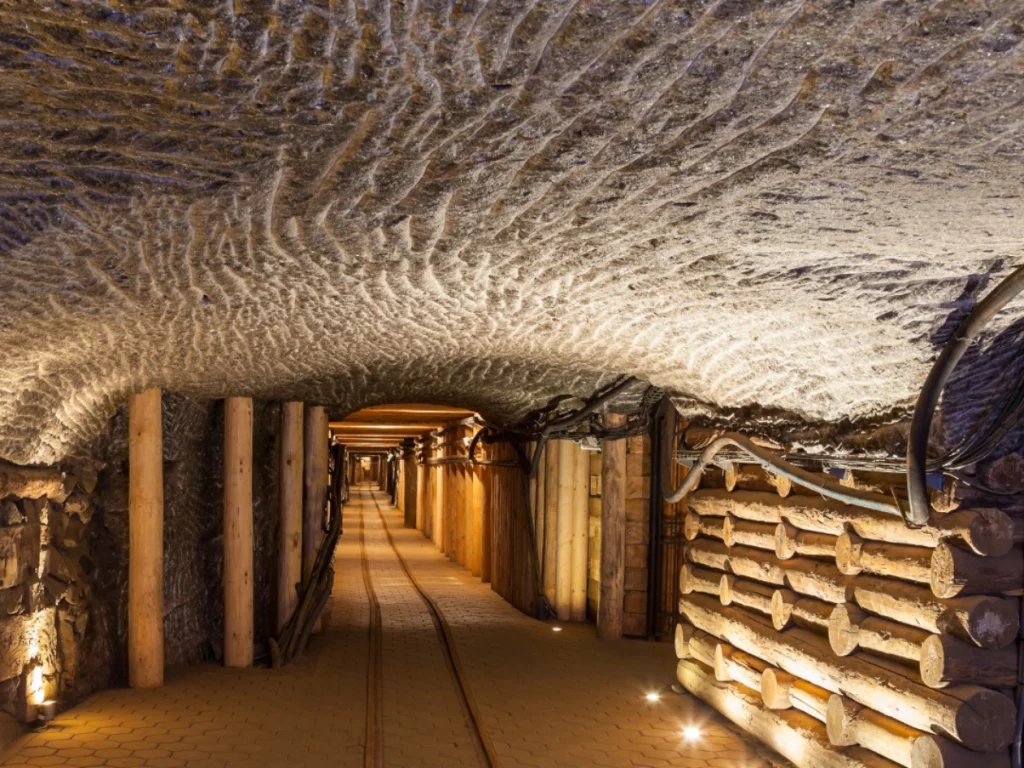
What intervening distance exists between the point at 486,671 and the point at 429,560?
9.56 metres

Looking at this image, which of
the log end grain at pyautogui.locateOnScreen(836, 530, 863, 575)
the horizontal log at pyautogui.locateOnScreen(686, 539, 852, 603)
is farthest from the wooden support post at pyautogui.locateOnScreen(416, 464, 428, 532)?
the log end grain at pyautogui.locateOnScreen(836, 530, 863, 575)

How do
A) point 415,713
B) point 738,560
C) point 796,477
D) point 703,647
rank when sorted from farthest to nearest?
1. point 703,647
2. point 415,713
3. point 738,560
4. point 796,477

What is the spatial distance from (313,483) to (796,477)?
5718 mm

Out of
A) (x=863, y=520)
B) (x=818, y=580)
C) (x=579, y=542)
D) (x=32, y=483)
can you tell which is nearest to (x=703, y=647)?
(x=818, y=580)

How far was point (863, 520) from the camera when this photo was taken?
17.1ft

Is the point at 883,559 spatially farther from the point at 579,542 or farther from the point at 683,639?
the point at 579,542

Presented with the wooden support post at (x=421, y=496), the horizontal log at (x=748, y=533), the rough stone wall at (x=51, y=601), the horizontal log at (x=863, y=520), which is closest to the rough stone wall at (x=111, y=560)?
the rough stone wall at (x=51, y=601)

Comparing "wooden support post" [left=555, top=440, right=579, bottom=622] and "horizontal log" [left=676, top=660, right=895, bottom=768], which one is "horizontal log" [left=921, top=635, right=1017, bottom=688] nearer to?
"horizontal log" [left=676, top=660, right=895, bottom=768]

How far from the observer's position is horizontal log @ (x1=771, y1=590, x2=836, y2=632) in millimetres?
5645

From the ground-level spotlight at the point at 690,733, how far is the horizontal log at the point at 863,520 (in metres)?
1.58

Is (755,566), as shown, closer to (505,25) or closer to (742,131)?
(742,131)

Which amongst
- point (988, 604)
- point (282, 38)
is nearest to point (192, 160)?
point (282, 38)

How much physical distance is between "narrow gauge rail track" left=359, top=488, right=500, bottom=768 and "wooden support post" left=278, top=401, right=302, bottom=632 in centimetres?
101

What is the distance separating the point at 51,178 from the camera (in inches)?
121
